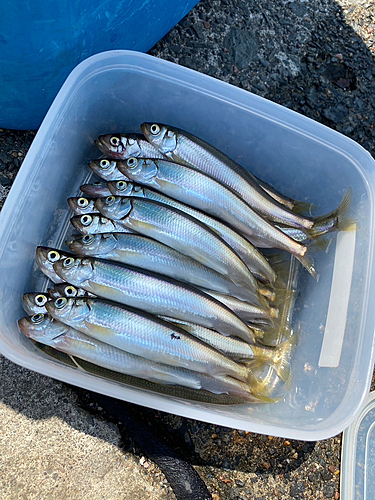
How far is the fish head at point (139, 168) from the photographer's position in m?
1.74

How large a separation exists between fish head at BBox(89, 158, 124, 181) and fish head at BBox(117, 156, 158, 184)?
0.21ft

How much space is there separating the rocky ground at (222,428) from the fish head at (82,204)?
0.45m

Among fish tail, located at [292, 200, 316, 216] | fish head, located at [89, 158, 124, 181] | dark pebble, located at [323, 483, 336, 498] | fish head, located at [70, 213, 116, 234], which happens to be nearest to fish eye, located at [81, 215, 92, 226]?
fish head, located at [70, 213, 116, 234]

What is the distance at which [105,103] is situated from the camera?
192 centimetres

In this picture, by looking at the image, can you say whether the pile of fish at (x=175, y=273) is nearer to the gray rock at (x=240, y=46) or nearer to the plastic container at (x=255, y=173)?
the plastic container at (x=255, y=173)

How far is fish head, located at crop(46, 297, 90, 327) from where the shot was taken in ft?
5.01

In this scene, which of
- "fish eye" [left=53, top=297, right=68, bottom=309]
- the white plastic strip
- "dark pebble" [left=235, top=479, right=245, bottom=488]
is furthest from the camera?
"dark pebble" [left=235, top=479, right=245, bottom=488]

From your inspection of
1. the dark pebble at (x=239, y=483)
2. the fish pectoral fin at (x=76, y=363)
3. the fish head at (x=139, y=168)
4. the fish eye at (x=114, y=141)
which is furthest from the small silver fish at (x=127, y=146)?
the dark pebble at (x=239, y=483)

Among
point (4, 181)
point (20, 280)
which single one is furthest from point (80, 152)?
point (20, 280)

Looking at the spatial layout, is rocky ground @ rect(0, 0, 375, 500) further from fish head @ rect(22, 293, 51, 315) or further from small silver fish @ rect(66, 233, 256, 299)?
small silver fish @ rect(66, 233, 256, 299)

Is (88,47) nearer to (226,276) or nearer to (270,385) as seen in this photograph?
(226,276)

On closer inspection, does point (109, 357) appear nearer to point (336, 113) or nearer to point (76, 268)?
point (76, 268)

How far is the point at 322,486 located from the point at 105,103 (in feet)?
6.42

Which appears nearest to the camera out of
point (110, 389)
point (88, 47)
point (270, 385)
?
point (110, 389)
